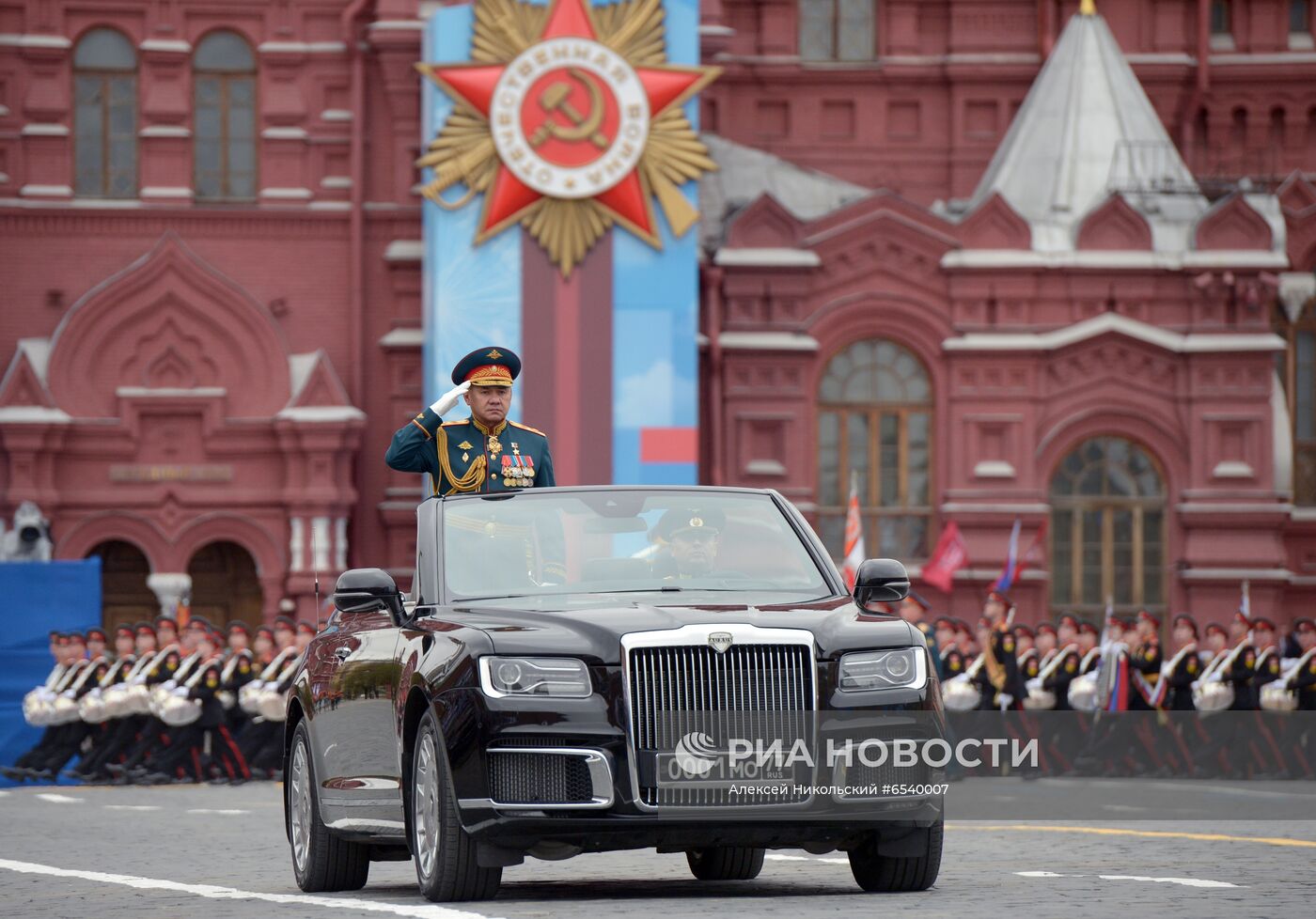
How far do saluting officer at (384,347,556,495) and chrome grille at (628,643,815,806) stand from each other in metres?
2.44

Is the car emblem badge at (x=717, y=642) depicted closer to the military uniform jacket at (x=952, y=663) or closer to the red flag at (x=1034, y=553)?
the military uniform jacket at (x=952, y=663)

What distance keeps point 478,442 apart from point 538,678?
264cm

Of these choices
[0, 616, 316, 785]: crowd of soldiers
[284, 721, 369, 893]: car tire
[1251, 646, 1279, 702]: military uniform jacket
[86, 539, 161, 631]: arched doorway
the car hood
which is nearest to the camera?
the car hood

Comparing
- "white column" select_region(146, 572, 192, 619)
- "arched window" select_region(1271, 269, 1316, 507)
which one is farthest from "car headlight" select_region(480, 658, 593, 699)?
"arched window" select_region(1271, 269, 1316, 507)

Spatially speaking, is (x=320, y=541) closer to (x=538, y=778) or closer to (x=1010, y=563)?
(x=1010, y=563)

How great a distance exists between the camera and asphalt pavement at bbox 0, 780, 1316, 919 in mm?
9289

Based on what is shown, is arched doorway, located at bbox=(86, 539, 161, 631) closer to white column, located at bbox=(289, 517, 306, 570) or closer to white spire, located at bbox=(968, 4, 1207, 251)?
white column, located at bbox=(289, 517, 306, 570)

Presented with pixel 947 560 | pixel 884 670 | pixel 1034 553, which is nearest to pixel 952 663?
pixel 947 560

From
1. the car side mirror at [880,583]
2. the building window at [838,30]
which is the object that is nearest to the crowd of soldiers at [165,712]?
the building window at [838,30]

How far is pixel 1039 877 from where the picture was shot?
10867mm

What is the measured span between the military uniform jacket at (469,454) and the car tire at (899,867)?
2.42m

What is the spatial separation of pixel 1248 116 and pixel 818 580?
1132 inches

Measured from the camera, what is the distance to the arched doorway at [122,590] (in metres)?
35.0

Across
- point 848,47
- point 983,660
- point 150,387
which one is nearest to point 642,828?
point 983,660
